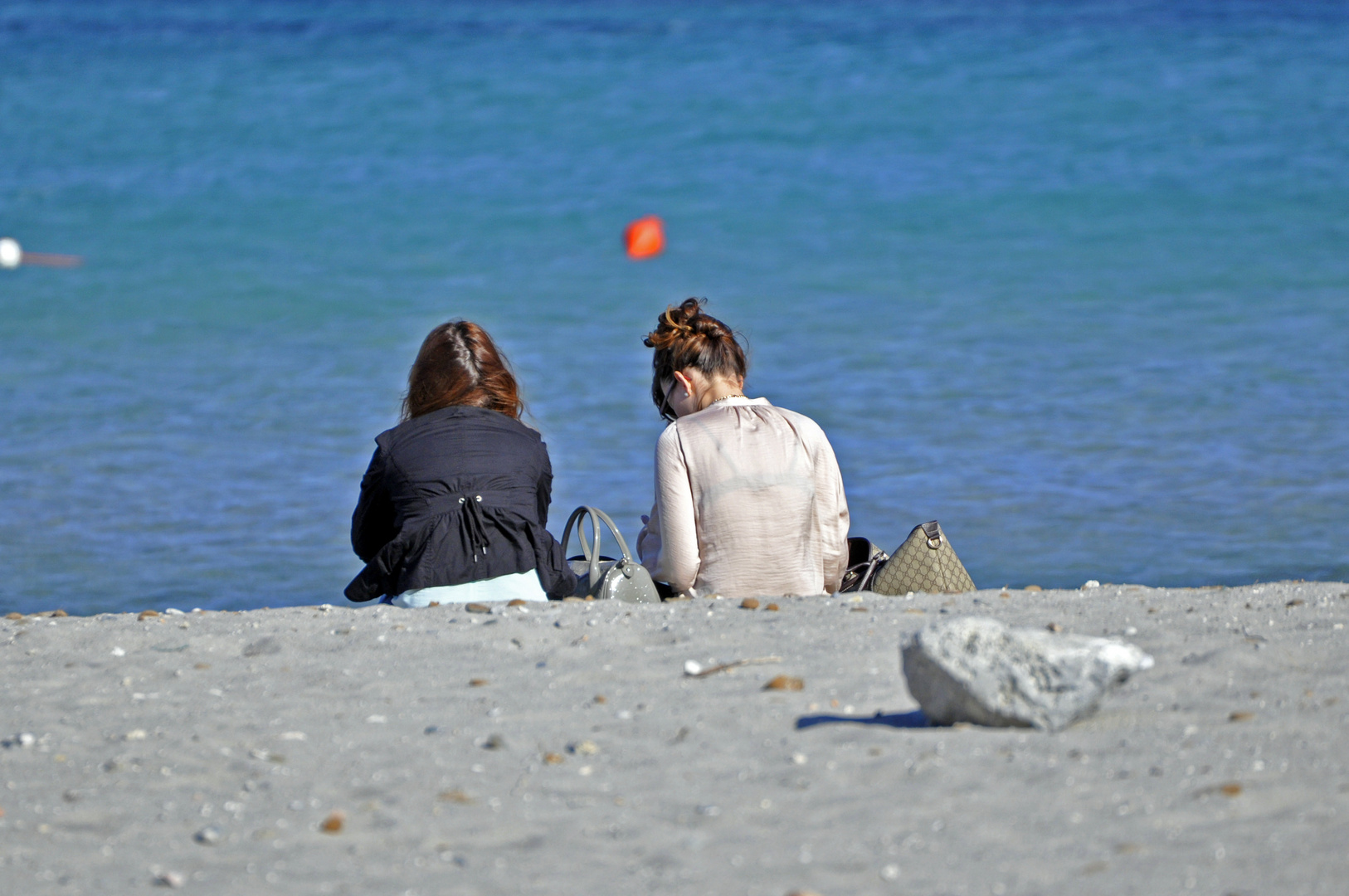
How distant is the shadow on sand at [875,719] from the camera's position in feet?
11.0

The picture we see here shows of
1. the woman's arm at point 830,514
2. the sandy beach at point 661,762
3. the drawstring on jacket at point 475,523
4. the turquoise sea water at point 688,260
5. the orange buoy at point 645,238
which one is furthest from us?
the orange buoy at point 645,238

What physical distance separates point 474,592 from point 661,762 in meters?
1.64

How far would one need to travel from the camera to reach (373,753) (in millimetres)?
3373

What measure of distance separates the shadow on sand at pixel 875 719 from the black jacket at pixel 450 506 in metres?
1.59

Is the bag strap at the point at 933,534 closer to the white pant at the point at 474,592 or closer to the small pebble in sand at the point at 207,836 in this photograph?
the white pant at the point at 474,592

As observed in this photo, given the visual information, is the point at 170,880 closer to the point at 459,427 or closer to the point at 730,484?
the point at 459,427

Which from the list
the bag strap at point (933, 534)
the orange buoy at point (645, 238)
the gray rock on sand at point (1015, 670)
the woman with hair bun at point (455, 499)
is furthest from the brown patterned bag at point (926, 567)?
the orange buoy at point (645, 238)

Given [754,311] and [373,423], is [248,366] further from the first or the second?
[754,311]

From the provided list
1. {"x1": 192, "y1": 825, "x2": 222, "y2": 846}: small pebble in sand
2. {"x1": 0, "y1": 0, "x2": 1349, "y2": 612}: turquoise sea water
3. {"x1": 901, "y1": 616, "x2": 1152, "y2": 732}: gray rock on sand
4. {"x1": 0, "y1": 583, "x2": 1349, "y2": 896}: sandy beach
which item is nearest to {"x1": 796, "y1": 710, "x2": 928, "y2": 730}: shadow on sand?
{"x1": 0, "y1": 583, "x2": 1349, "y2": 896}: sandy beach

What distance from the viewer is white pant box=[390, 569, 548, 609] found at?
15.4ft

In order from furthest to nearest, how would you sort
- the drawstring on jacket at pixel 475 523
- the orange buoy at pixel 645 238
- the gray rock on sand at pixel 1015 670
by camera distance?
1. the orange buoy at pixel 645 238
2. the drawstring on jacket at pixel 475 523
3. the gray rock on sand at pixel 1015 670

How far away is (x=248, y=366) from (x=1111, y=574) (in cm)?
817

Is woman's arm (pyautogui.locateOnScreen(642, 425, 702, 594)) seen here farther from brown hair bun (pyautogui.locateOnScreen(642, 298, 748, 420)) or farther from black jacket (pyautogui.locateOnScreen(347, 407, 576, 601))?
black jacket (pyautogui.locateOnScreen(347, 407, 576, 601))

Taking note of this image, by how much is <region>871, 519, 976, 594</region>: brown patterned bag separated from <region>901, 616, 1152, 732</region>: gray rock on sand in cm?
160
